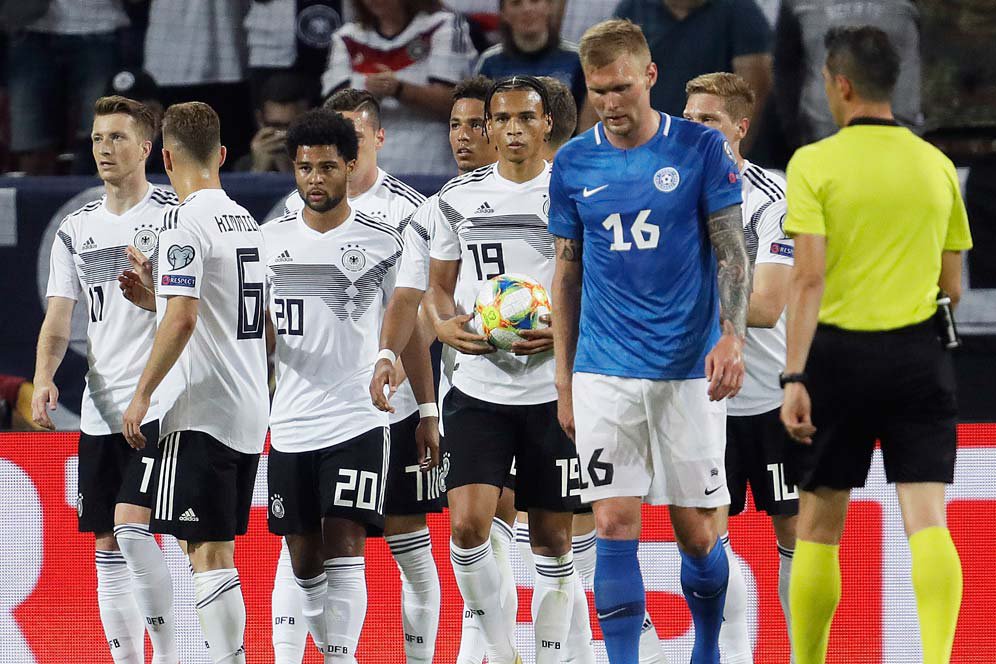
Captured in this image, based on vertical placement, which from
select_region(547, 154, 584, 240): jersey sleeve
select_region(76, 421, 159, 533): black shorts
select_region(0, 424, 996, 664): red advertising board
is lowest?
select_region(0, 424, 996, 664): red advertising board

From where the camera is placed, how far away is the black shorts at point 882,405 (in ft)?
15.2

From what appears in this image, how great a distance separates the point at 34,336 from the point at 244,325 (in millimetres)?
1889

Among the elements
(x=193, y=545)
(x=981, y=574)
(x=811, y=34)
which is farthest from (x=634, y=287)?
(x=811, y=34)

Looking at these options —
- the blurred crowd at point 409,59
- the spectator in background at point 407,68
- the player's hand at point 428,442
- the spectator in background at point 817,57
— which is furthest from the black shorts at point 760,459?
the spectator in background at point 407,68

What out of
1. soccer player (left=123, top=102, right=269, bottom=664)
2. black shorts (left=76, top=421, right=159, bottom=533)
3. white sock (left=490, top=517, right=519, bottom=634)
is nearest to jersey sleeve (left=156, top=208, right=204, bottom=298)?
soccer player (left=123, top=102, right=269, bottom=664)

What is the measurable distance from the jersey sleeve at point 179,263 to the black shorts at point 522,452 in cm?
111

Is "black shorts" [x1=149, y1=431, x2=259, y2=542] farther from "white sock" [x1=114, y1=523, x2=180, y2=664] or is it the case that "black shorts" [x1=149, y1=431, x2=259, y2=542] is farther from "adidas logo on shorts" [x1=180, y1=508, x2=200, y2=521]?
"white sock" [x1=114, y1=523, x2=180, y2=664]

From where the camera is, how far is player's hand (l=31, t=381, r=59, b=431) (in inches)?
249

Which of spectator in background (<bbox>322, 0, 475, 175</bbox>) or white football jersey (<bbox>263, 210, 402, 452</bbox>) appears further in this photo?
spectator in background (<bbox>322, 0, 475, 175</bbox>)

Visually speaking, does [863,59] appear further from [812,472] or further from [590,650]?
[590,650]

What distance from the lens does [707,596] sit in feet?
16.5

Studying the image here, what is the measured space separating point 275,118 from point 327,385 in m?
2.80

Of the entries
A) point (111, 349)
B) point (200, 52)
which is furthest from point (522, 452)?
point (200, 52)

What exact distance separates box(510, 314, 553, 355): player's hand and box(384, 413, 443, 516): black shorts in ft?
3.38
